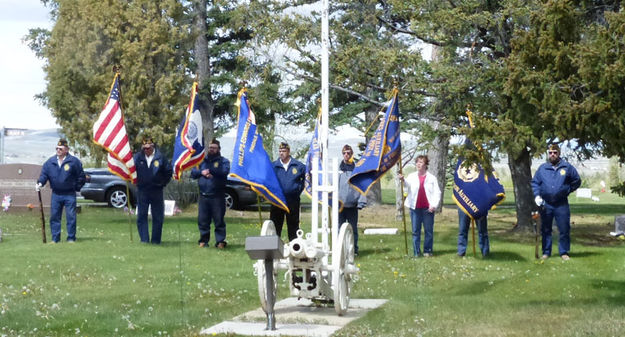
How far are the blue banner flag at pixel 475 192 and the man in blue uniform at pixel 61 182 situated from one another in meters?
7.09

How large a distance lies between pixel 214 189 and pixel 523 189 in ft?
26.7

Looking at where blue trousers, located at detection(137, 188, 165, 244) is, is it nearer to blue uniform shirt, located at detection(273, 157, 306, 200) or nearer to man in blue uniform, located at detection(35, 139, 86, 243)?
man in blue uniform, located at detection(35, 139, 86, 243)

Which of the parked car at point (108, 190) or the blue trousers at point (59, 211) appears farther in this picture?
the parked car at point (108, 190)

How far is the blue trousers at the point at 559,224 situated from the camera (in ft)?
55.1

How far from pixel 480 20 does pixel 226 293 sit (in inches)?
400

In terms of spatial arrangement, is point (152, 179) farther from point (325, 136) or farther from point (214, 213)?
point (325, 136)

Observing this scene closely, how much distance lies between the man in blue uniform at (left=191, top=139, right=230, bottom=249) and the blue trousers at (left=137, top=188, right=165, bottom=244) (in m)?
0.88

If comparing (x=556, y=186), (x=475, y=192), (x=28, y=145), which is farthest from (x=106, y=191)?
(x=28, y=145)

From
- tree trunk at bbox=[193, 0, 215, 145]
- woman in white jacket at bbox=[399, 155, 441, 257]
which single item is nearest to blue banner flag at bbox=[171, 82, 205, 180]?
woman in white jacket at bbox=[399, 155, 441, 257]

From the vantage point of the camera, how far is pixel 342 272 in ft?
35.3

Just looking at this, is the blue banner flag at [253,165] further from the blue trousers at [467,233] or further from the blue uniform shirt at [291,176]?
the blue trousers at [467,233]

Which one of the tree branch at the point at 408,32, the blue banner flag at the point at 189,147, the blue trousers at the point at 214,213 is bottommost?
the blue trousers at the point at 214,213

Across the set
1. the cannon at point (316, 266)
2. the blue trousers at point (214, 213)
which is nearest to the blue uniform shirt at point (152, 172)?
the blue trousers at point (214, 213)

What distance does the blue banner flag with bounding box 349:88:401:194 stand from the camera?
14523 millimetres
